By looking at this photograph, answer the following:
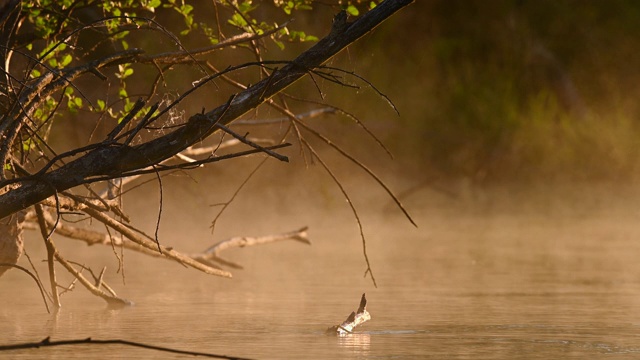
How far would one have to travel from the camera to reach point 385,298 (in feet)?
24.8

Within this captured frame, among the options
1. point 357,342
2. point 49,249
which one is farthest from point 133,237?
point 357,342

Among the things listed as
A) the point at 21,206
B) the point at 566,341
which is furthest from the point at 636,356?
the point at 21,206

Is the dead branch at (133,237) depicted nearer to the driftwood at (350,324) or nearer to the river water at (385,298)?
the river water at (385,298)

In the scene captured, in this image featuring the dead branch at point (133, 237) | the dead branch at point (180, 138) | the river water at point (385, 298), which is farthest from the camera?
the dead branch at point (133, 237)

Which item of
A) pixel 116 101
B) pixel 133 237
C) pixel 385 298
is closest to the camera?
pixel 116 101

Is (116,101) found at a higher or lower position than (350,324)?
higher

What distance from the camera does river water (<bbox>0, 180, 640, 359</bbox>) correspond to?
5.89 m

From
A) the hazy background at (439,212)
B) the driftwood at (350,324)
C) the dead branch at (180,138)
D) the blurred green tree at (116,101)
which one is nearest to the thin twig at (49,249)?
the blurred green tree at (116,101)

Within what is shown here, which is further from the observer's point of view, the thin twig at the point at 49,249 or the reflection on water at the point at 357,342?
the thin twig at the point at 49,249

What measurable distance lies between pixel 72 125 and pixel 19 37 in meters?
5.39

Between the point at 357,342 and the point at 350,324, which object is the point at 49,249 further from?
the point at 357,342

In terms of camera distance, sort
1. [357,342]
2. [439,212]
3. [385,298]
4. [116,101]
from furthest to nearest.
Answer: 1. [439,212]
2. [385,298]
3. [116,101]
4. [357,342]

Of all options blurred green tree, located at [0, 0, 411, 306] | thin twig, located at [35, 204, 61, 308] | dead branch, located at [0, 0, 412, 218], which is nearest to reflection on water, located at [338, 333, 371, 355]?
blurred green tree, located at [0, 0, 411, 306]

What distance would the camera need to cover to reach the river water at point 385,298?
19.3 feet
